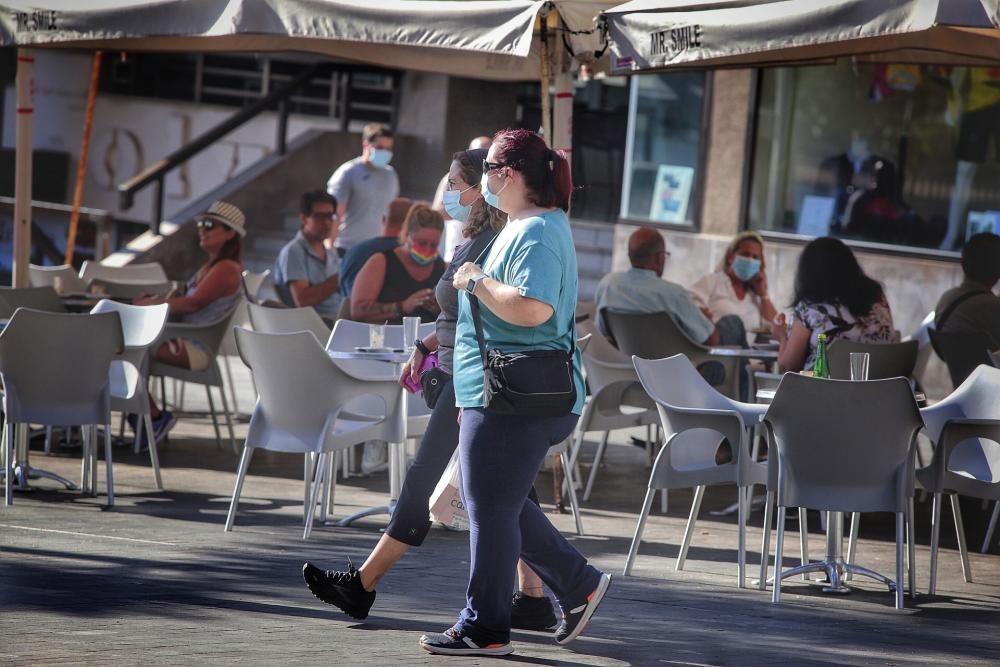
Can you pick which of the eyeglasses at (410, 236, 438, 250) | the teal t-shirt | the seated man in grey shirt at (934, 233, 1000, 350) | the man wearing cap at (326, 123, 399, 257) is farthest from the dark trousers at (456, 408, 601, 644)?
the man wearing cap at (326, 123, 399, 257)

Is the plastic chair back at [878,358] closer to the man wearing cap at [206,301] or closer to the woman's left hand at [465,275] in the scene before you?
the woman's left hand at [465,275]

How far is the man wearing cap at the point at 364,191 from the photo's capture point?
13945 millimetres

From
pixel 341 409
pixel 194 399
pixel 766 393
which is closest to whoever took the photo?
pixel 766 393

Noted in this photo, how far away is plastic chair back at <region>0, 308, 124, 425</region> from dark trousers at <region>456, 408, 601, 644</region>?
3528 millimetres

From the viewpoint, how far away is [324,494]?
8.43 metres

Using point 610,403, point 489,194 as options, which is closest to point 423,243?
point 610,403

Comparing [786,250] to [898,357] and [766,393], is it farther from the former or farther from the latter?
[766,393]

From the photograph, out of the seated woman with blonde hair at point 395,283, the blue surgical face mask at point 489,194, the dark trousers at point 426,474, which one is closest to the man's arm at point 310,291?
the seated woman with blonde hair at point 395,283

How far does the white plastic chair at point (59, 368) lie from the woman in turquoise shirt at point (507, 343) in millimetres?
3457

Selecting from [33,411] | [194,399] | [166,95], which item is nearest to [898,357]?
[33,411]

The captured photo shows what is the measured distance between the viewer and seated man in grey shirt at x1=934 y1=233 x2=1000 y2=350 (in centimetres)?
956

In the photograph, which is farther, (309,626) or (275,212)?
(275,212)

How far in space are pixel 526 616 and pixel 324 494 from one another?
7.83 ft

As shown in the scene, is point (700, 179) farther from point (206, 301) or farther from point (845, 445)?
point (845, 445)
